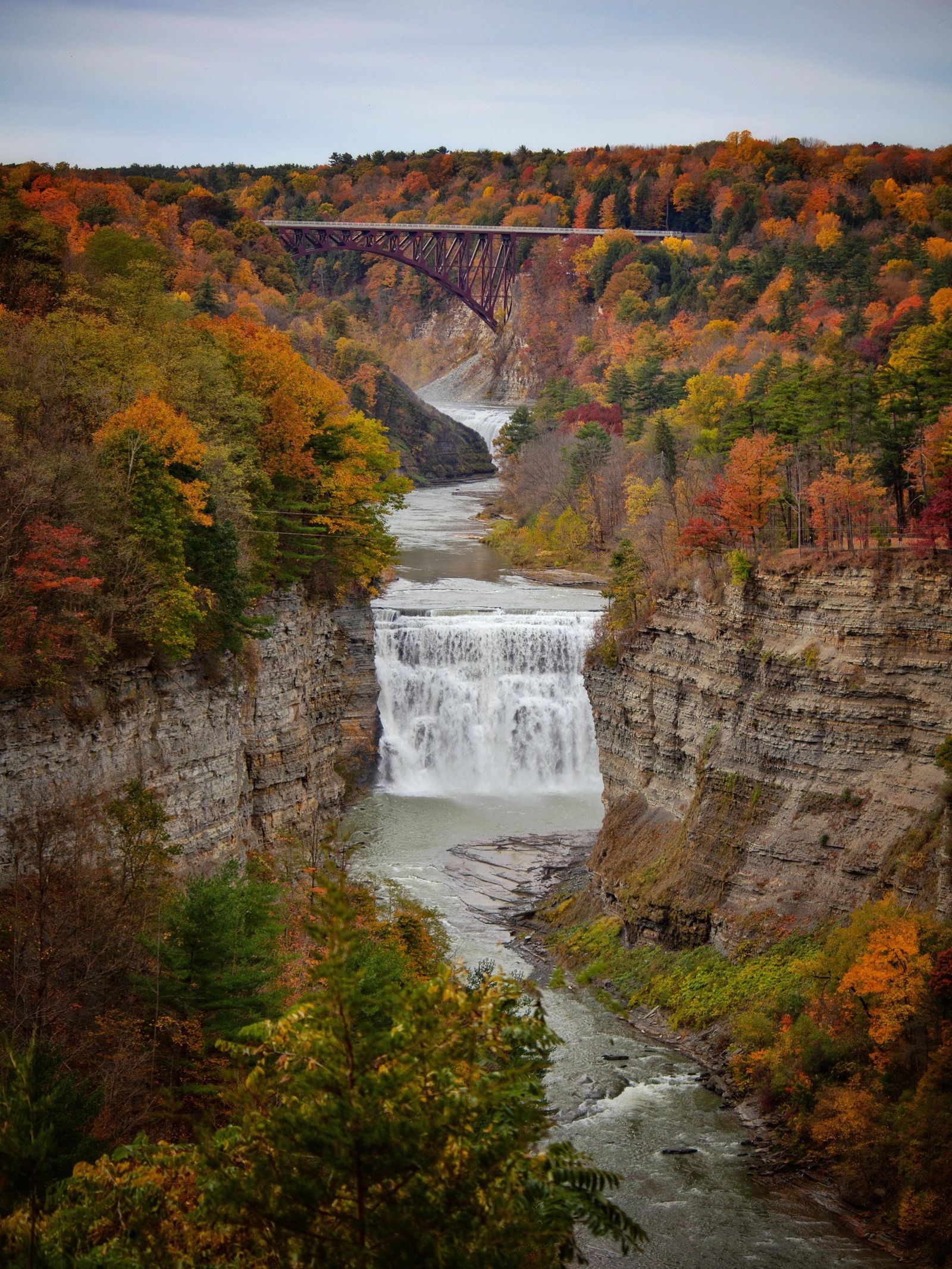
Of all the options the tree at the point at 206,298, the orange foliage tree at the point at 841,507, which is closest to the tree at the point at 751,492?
the orange foliage tree at the point at 841,507

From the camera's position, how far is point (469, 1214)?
36.0 ft

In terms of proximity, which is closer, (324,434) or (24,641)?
(24,641)

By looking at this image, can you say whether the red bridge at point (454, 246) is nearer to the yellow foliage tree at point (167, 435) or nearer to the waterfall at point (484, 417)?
the waterfall at point (484, 417)

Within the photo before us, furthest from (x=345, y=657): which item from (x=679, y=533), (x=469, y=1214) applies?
(x=469, y=1214)

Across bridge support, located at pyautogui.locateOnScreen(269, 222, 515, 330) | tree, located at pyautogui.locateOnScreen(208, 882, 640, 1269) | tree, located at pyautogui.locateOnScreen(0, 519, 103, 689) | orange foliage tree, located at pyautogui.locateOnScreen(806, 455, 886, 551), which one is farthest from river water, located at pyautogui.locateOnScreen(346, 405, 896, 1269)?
bridge support, located at pyautogui.locateOnScreen(269, 222, 515, 330)

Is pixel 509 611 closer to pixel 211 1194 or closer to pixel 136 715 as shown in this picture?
pixel 136 715

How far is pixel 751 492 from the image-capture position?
129ft

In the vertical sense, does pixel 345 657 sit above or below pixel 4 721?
below

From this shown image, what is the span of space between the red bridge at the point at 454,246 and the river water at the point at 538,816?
137 feet

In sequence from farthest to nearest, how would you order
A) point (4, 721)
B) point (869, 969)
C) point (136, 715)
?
1. point (136, 715)
2. point (869, 969)
3. point (4, 721)

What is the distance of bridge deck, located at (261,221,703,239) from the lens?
382 ft

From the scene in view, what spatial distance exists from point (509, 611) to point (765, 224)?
71.7 m

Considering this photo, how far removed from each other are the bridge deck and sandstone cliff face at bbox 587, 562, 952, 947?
85.5 metres

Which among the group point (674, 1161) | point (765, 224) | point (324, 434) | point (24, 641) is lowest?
point (674, 1161)
